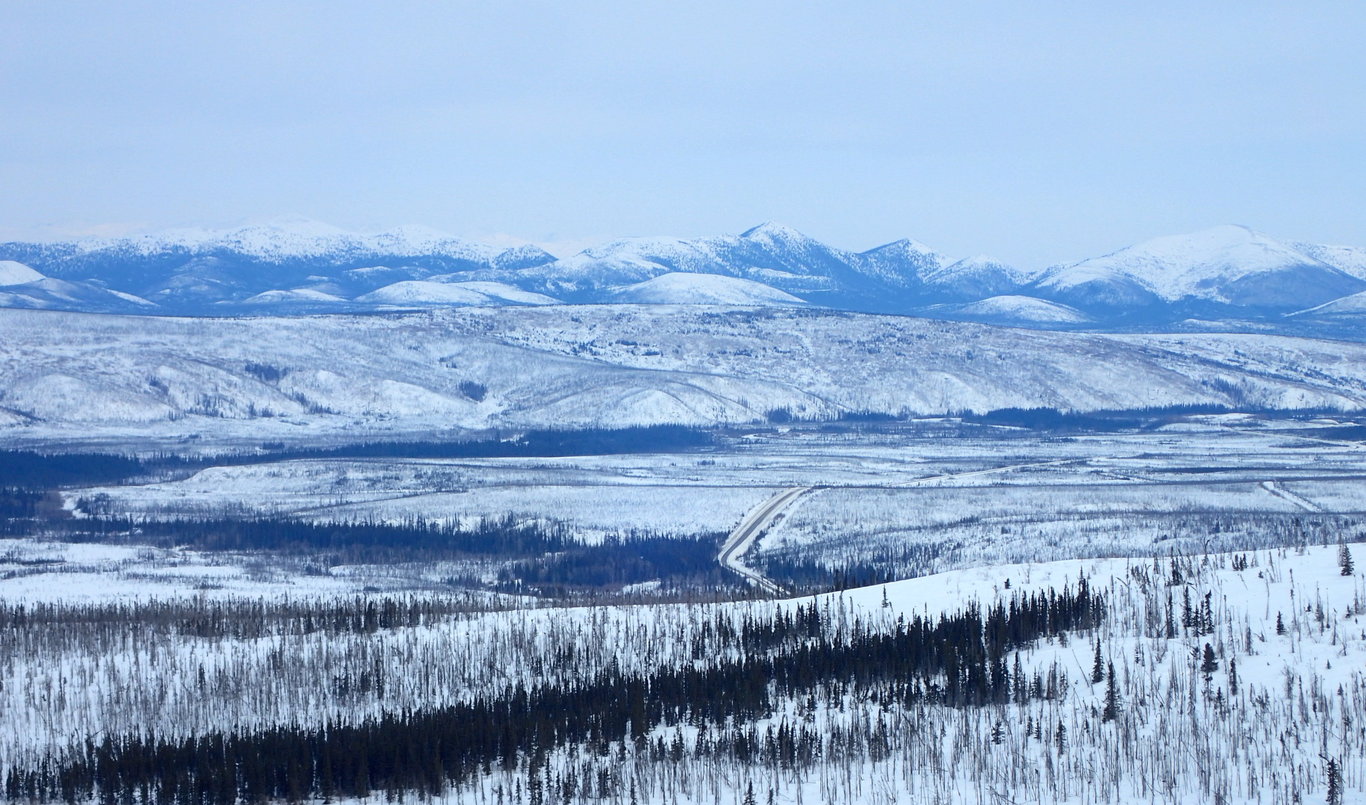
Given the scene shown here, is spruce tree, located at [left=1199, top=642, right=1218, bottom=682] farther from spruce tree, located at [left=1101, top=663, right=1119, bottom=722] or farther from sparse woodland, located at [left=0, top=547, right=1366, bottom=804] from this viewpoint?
spruce tree, located at [left=1101, top=663, right=1119, bottom=722]

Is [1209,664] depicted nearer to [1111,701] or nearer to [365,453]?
[1111,701]

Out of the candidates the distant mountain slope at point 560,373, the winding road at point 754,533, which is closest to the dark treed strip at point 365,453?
the distant mountain slope at point 560,373

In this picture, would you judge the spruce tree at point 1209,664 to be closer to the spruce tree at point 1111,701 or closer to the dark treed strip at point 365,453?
the spruce tree at point 1111,701

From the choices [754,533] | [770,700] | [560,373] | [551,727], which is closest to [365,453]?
[754,533]

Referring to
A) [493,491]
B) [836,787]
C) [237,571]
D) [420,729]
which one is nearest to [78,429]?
[493,491]

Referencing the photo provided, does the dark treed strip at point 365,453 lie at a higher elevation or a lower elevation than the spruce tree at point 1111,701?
higher

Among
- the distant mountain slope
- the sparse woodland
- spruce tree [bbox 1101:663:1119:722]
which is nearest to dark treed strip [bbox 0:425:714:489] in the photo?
the distant mountain slope
